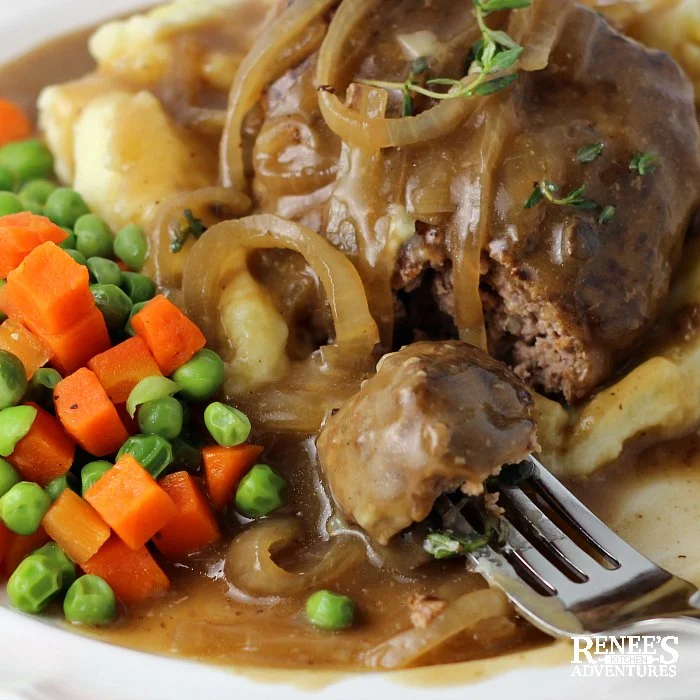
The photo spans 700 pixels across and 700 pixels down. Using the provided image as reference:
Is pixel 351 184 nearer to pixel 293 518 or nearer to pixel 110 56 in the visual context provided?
pixel 293 518

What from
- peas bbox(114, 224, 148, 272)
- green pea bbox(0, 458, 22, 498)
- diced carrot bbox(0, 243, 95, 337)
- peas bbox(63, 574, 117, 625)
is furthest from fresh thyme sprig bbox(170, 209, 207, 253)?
peas bbox(63, 574, 117, 625)

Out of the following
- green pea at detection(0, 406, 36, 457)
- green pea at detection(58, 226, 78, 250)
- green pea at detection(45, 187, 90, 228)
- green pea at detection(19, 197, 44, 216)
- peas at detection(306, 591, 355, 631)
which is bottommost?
peas at detection(306, 591, 355, 631)

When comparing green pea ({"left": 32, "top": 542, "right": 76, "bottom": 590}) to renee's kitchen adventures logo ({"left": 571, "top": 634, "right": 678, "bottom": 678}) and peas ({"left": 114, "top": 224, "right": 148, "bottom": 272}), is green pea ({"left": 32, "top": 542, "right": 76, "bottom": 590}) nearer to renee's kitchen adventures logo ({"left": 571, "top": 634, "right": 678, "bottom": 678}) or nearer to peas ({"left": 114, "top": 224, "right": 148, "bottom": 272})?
peas ({"left": 114, "top": 224, "right": 148, "bottom": 272})

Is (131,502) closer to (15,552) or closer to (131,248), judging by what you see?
(15,552)

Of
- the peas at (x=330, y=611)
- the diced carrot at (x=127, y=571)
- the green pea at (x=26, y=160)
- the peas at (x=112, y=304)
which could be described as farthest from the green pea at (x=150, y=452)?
the green pea at (x=26, y=160)

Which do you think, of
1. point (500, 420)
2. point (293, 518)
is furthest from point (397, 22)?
point (293, 518)
